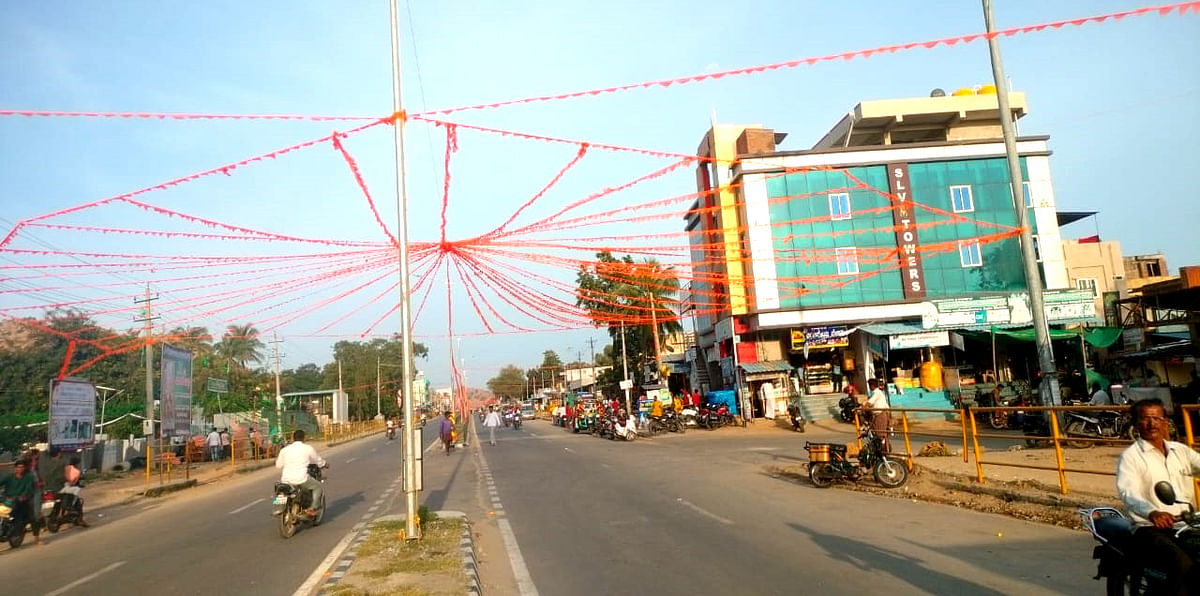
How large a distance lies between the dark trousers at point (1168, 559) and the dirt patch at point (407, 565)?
5.17 m

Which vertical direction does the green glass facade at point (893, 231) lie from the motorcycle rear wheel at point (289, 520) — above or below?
above

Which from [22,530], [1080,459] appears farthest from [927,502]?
[22,530]

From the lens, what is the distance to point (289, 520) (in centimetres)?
1117

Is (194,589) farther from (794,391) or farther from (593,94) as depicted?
(794,391)

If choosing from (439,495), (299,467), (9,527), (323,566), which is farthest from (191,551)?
(439,495)

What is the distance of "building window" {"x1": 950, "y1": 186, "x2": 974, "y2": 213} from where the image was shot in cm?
3428

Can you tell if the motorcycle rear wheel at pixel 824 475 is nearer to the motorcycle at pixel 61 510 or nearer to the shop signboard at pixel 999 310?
the motorcycle at pixel 61 510

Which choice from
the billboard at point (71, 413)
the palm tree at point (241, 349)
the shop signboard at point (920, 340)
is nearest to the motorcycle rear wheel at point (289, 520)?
the billboard at point (71, 413)

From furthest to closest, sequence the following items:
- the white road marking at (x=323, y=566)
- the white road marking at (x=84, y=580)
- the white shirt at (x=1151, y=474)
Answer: the white road marking at (x=84, y=580), the white road marking at (x=323, y=566), the white shirt at (x=1151, y=474)

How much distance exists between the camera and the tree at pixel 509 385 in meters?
134

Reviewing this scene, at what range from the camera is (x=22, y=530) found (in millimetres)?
13180

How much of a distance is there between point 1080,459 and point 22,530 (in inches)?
734

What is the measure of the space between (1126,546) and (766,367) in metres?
29.9

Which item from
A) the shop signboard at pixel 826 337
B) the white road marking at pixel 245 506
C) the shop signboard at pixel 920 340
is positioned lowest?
the white road marking at pixel 245 506
